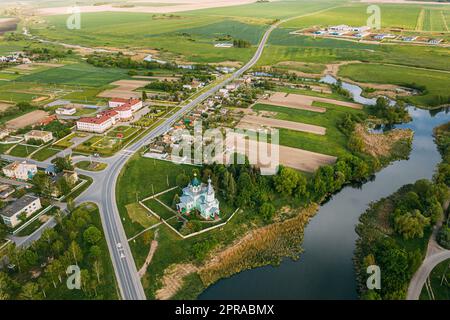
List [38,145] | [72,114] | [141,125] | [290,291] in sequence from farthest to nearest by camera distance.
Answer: [72,114] < [141,125] < [38,145] < [290,291]

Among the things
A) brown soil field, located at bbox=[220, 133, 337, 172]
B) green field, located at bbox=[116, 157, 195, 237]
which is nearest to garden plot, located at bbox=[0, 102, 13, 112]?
green field, located at bbox=[116, 157, 195, 237]

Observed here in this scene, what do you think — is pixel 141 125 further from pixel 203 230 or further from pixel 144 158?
pixel 203 230

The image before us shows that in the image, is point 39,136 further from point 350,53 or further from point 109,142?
point 350,53

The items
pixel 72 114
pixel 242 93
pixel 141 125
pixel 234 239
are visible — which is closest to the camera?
pixel 234 239

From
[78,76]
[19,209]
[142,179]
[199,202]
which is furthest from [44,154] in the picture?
[78,76]

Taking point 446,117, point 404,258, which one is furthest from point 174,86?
point 404,258

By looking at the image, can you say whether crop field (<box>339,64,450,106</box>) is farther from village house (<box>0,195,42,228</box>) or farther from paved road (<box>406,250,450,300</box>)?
village house (<box>0,195,42,228</box>)

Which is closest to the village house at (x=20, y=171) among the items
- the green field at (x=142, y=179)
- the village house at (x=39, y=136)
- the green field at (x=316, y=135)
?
the village house at (x=39, y=136)
